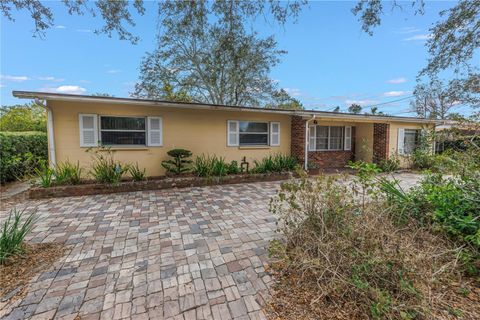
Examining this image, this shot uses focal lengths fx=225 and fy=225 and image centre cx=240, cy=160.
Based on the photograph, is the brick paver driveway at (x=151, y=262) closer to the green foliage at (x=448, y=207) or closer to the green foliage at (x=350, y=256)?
the green foliage at (x=350, y=256)

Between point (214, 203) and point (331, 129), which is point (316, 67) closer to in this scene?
point (331, 129)

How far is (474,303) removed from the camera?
2.01 metres

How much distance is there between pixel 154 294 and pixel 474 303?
294 centimetres

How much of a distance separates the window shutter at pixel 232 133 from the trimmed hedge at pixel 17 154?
5.72 m

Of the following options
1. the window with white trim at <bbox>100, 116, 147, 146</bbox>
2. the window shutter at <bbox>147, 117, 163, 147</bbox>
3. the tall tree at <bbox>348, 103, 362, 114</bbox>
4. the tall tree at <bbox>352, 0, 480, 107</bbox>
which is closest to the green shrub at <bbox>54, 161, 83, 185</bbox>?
the window with white trim at <bbox>100, 116, 147, 146</bbox>

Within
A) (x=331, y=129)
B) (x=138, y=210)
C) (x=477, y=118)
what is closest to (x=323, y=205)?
(x=477, y=118)

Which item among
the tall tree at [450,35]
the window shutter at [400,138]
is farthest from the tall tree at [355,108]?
the tall tree at [450,35]

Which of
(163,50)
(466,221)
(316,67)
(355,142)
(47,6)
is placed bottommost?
(466,221)

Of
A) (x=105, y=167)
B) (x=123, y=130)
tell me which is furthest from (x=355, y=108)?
(x=105, y=167)

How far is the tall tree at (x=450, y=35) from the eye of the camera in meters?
4.25

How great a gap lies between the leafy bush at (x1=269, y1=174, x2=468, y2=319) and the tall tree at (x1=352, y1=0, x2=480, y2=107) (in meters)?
3.62

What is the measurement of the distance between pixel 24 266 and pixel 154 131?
18.1 feet

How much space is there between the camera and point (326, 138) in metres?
11.2

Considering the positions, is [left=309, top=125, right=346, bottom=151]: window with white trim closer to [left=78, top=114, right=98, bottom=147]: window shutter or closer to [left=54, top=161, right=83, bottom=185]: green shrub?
[left=78, top=114, right=98, bottom=147]: window shutter
